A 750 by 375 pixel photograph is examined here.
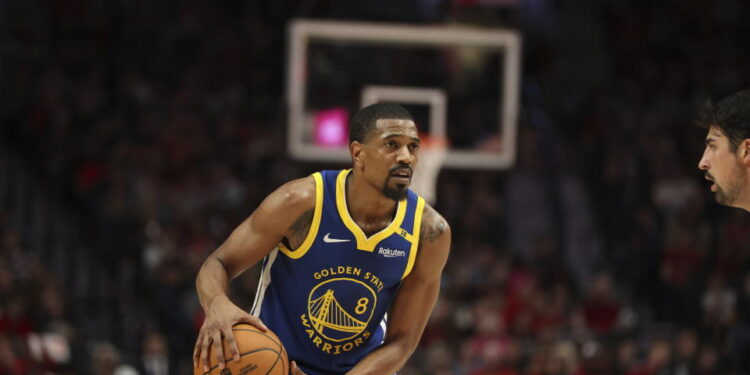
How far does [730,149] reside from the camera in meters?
4.34

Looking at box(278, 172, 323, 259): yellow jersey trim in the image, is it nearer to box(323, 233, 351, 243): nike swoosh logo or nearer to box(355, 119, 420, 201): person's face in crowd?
box(323, 233, 351, 243): nike swoosh logo

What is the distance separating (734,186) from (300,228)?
1927mm

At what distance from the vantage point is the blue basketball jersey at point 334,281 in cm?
476

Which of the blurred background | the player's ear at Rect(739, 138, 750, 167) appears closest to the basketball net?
the blurred background

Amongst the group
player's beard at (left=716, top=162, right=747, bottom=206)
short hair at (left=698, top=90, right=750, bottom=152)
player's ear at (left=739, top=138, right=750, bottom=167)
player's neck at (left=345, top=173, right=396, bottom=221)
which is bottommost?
player's neck at (left=345, top=173, right=396, bottom=221)

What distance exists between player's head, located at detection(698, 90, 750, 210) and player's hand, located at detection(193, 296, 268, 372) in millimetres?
2061

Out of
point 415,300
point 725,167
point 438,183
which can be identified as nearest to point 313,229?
point 415,300

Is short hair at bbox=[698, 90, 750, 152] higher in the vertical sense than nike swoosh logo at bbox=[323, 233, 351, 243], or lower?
higher

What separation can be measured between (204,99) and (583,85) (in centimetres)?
575

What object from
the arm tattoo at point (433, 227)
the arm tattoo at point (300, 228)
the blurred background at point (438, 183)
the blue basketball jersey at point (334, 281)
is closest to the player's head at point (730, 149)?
the arm tattoo at point (433, 227)

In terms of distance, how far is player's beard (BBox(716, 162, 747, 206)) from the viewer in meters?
4.34

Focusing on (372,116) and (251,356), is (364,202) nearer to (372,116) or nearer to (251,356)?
(372,116)

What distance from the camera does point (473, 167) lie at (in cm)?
1055

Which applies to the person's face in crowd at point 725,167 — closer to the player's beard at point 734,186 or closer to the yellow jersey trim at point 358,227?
the player's beard at point 734,186
